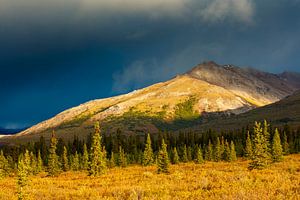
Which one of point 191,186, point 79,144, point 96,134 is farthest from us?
point 79,144

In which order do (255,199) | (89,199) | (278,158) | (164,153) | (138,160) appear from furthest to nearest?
1. (138,160)
2. (278,158)
3. (164,153)
4. (89,199)
5. (255,199)

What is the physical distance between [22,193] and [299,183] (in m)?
16.6

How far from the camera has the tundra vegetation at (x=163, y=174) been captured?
2147 centimetres

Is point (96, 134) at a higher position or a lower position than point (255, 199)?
higher

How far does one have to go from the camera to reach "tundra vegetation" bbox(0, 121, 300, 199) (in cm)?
2147

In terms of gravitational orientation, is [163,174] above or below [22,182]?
below

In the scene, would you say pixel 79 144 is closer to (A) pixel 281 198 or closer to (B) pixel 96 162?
(B) pixel 96 162

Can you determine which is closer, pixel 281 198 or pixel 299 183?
pixel 281 198

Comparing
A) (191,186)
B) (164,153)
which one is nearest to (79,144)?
(164,153)

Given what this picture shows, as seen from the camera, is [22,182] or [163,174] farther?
[163,174]

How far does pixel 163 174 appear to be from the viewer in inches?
1633

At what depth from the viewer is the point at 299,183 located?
75.3 ft

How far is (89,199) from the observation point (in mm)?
20984

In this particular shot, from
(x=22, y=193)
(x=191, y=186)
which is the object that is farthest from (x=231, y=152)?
(x=22, y=193)
